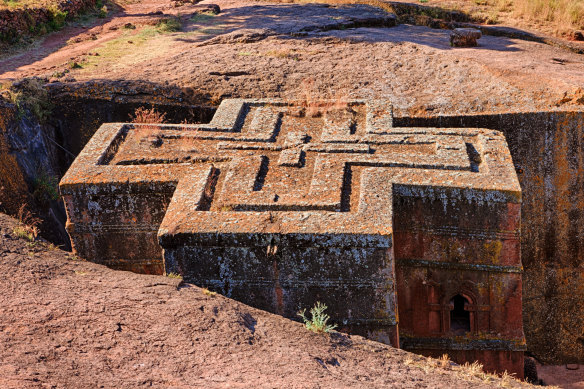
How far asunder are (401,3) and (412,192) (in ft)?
34.2

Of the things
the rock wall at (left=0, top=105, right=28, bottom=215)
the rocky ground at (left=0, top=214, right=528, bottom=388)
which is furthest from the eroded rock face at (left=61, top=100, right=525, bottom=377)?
the rock wall at (left=0, top=105, right=28, bottom=215)

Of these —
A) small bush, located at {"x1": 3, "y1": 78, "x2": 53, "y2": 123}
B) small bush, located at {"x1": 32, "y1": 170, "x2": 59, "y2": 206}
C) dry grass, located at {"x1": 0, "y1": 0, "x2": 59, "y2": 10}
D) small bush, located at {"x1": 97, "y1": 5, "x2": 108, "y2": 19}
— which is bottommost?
small bush, located at {"x1": 32, "y1": 170, "x2": 59, "y2": 206}

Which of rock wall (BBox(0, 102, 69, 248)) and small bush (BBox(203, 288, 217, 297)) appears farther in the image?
rock wall (BBox(0, 102, 69, 248))

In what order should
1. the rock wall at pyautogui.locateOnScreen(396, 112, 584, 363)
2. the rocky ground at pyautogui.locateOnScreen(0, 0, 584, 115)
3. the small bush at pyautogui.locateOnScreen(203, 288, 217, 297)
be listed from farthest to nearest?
1. the rocky ground at pyautogui.locateOnScreen(0, 0, 584, 115)
2. the rock wall at pyautogui.locateOnScreen(396, 112, 584, 363)
3. the small bush at pyautogui.locateOnScreen(203, 288, 217, 297)

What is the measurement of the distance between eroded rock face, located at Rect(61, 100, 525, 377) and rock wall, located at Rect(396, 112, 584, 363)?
1.28 meters

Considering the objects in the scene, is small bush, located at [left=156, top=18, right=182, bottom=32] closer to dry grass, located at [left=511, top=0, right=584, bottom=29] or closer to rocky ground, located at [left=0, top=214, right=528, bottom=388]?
dry grass, located at [left=511, top=0, right=584, bottom=29]

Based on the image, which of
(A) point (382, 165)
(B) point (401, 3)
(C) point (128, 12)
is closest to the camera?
(A) point (382, 165)

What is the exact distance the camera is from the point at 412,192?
6504mm

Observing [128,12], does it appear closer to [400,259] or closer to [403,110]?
[403,110]

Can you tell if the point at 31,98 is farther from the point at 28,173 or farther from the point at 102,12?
the point at 102,12

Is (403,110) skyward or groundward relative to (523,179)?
skyward

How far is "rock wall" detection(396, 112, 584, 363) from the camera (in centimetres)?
856

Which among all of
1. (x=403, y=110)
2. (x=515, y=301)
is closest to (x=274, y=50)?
(x=403, y=110)

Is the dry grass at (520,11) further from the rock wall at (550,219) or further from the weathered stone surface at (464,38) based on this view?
the rock wall at (550,219)
